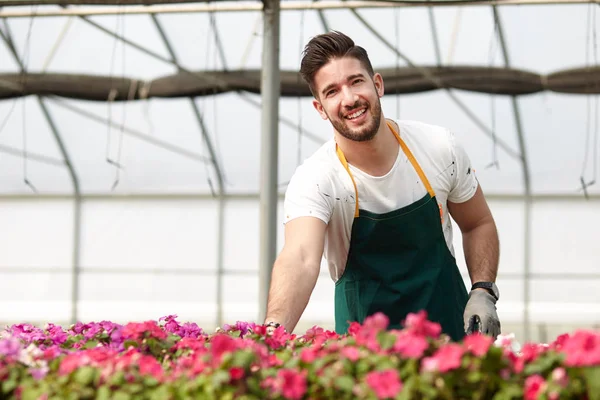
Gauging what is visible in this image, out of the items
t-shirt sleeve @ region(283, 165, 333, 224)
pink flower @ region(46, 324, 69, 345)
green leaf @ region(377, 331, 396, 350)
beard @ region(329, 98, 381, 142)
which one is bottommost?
pink flower @ region(46, 324, 69, 345)

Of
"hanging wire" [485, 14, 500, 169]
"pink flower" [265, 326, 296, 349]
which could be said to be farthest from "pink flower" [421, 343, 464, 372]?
"hanging wire" [485, 14, 500, 169]

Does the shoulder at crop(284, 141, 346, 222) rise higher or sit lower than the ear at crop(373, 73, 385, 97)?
lower

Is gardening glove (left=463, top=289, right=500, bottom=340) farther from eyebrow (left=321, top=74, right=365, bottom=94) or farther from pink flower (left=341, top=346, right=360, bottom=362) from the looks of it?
pink flower (left=341, top=346, right=360, bottom=362)

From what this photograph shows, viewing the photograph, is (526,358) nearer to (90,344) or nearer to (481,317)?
(90,344)

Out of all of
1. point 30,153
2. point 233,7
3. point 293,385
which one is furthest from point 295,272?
point 30,153

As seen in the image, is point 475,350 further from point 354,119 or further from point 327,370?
point 354,119

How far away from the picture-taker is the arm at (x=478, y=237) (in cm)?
223

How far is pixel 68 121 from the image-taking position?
8367 mm

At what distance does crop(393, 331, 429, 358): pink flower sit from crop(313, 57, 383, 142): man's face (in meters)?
1.11

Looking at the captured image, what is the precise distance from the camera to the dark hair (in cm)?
199

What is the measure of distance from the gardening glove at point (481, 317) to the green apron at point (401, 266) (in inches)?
8.8

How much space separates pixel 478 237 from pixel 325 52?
0.74 metres

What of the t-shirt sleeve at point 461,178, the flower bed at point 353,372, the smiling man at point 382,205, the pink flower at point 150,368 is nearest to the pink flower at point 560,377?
the flower bed at point 353,372

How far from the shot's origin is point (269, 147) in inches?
200
